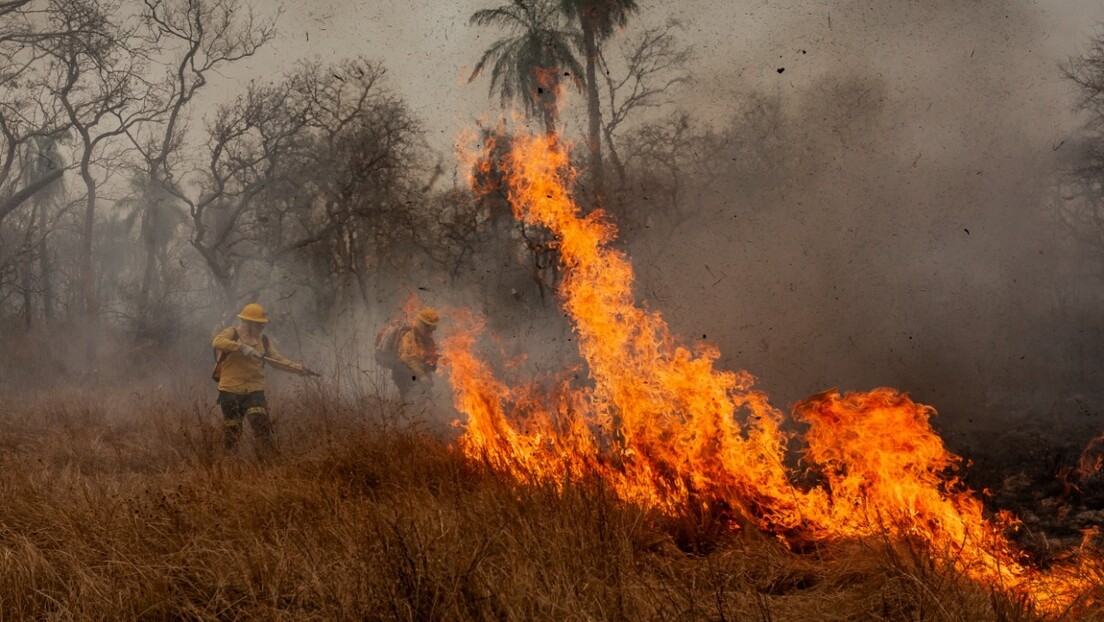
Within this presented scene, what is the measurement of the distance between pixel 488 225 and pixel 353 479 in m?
11.3

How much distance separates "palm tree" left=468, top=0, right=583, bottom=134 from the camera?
15180mm

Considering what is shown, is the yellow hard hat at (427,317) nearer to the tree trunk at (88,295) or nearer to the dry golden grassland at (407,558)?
the dry golden grassland at (407,558)

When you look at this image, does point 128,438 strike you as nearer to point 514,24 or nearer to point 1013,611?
point 1013,611

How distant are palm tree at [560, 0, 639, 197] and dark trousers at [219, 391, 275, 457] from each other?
8.75m

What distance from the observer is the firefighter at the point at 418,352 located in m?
8.86

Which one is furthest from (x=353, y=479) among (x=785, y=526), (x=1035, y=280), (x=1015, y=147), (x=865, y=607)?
(x=1035, y=280)

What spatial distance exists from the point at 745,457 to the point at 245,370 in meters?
5.07

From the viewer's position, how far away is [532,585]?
3.11 meters

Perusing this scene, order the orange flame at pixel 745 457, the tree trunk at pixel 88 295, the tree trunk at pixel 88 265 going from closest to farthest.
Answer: the orange flame at pixel 745 457 → the tree trunk at pixel 88 295 → the tree trunk at pixel 88 265

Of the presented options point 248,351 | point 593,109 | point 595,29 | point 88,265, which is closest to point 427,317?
point 248,351

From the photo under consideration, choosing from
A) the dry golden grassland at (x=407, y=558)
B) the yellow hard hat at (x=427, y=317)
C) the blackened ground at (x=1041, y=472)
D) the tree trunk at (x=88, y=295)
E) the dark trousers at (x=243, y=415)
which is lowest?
the blackened ground at (x=1041, y=472)

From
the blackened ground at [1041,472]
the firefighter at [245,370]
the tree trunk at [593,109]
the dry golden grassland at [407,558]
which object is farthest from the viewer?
the tree trunk at [593,109]

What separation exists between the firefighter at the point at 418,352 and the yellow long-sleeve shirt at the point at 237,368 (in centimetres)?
150

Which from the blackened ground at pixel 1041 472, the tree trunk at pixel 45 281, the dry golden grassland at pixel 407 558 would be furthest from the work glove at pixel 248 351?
the tree trunk at pixel 45 281
